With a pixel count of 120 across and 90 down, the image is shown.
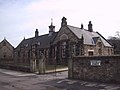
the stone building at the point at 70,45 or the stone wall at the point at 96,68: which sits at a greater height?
the stone building at the point at 70,45

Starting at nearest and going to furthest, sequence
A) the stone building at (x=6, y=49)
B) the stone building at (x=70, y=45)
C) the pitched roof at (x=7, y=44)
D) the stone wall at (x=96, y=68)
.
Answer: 1. the stone wall at (x=96, y=68)
2. the stone building at (x=70, y=45)
3. the stone building at (x=6, y=49)
4. the pitched roof at (x=7, y=44)

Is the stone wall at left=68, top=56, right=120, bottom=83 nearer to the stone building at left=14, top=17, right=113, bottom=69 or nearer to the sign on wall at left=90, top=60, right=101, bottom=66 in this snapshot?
the sign on wall at left=90, top=60, right=101, bottom=66

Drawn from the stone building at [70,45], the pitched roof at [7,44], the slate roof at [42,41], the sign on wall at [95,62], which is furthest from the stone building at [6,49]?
the sign on wall at [95,62]

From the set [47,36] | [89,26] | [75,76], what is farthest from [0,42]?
[75,76]

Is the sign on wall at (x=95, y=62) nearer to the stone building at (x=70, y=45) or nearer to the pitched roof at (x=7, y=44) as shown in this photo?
the stone building at (x=70, y=45)

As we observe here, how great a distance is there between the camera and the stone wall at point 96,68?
1969cm

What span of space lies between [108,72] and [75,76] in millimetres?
4728

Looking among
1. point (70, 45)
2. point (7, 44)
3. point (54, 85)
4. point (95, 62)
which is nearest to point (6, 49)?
point (7, 44)

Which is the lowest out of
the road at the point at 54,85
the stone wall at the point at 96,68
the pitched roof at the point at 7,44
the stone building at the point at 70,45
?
the road at the point at 54,85

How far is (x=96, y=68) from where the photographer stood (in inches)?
840

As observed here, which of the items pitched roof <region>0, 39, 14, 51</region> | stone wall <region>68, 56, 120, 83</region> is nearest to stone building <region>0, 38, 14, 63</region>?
pitched roof <region>0, 39, 14, 51</region>

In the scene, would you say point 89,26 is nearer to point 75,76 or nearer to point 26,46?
point 26,46

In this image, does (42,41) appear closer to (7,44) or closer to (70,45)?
(70,45)

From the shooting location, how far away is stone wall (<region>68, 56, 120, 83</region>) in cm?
1969
